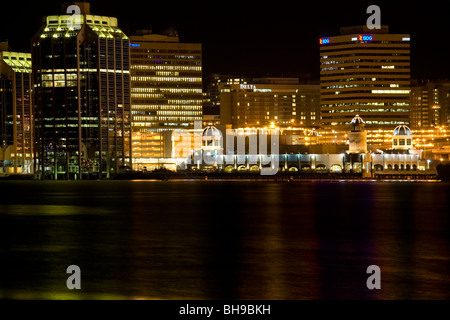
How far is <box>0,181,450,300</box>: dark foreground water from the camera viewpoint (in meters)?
32.7

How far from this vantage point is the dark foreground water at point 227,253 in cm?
3266

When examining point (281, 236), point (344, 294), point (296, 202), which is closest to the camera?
point (344, 294)

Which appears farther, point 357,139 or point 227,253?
point 357,139

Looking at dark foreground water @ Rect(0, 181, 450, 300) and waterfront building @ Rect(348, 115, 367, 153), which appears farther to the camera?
waterfront building @ Rect(348, 115, 367, 153)

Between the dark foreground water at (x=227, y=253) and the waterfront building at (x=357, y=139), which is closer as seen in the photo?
the dark foreground water at (x=227, y=253)

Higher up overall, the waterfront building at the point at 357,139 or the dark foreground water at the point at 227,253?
the waterfront building at the point at 357,139

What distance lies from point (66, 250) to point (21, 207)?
4382cm

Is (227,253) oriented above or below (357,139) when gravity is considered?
below

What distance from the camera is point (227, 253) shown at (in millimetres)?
44344

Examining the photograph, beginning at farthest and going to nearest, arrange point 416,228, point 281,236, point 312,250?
point 416,228
point 281,236
point 312,250

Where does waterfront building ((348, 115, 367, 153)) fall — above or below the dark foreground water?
above

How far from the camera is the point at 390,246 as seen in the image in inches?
1873
